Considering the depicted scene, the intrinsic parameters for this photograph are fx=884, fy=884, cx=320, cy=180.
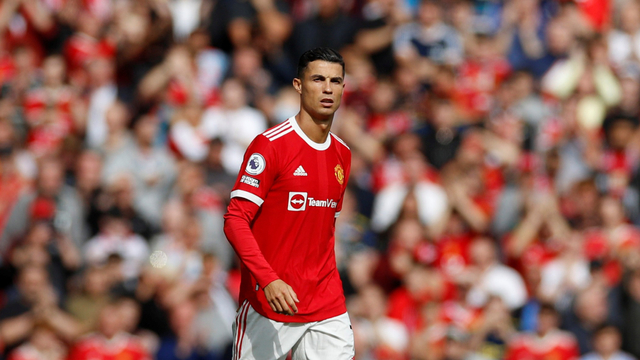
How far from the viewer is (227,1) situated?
13.0 meters

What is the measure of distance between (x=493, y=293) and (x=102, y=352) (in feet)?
14.0

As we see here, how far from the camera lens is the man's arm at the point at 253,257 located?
463cm

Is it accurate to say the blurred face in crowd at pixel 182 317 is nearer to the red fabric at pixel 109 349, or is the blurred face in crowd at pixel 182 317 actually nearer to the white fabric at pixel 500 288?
the red fabric at pixel 109 349

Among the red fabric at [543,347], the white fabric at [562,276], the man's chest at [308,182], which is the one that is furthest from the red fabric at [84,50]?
the man's chest at [308,182]

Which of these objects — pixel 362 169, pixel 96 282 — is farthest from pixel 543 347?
pixel 96 282

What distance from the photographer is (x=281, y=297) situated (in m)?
4.61

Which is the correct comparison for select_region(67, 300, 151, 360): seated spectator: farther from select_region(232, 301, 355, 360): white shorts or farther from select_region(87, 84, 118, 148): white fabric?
select_region(232, 301, 355, 360): white shorts

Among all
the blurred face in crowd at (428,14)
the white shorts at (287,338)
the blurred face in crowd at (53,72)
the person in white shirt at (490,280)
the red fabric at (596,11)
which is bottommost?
the white shorts at (287,338)

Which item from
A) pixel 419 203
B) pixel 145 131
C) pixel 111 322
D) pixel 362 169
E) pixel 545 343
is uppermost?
pixel 145 131

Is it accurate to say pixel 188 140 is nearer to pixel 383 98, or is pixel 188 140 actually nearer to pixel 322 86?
pixel 383 98

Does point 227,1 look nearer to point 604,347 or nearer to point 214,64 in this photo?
point 214,64

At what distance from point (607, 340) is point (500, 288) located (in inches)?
49.8

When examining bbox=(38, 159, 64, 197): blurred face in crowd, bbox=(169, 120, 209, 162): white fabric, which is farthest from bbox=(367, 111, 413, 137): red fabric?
bbox=(38, 159, 64, 197): blurred face in crowd

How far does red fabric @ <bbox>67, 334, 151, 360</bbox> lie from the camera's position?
928cm
